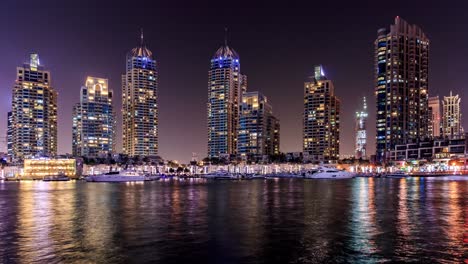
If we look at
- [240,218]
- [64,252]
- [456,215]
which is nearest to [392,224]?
[456,215]

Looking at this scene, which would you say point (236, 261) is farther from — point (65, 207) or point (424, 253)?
point (65, 207)

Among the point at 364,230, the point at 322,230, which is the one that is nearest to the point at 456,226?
the point at 364,230

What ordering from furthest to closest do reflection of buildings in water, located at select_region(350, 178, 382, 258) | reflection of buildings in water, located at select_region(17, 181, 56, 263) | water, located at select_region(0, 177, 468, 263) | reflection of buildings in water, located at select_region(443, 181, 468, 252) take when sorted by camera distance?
reflection of buildings in water, located at select_region(443, 181, 468, 252) < reflection of buildings in water, located at select_region(350, 178, 382, 258) < reflection of buildings in water, located at select_region(17, 181, 56, 263) < water, located at select_region(0, 177, 468, 263)

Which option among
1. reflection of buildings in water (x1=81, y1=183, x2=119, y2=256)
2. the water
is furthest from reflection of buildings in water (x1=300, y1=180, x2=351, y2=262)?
reflection of buildings in water (x1=81, y1=183, x2=119, y2=256)

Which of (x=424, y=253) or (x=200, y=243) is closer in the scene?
(x=424, y=253)

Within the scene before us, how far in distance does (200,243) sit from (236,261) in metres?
6.97

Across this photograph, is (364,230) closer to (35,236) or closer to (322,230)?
(322,230)

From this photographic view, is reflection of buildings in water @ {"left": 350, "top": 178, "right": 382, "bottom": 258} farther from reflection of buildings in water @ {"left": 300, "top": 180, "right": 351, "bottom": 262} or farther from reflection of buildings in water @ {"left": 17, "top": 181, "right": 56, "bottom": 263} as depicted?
reflection of buildings in water @ {"left": 17, "top": 181, "right": 56, "bottom": 263}

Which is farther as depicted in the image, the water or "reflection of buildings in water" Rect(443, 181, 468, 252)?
"reflection of buildings in water" Rect(443, 181, 468, 252)

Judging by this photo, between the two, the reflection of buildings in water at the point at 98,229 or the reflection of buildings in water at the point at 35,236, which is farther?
the reflection of buildings in water at the point at 98,229

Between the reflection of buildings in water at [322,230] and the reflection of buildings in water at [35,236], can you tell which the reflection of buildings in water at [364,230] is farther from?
the reflection of buildings in water at [35,236]

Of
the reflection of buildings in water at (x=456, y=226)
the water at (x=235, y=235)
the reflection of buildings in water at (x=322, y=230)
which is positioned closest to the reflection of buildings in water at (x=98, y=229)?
the water at (x=235, y=235)

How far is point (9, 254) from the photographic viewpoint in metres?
33.1

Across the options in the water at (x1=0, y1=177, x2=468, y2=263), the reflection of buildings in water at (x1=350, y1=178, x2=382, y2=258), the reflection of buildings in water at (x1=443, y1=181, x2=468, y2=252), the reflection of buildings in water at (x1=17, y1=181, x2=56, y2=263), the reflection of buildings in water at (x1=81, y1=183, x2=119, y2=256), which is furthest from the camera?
the reflection of buildings in water at (x1=443, y1=181, x2=468, y2=252)
